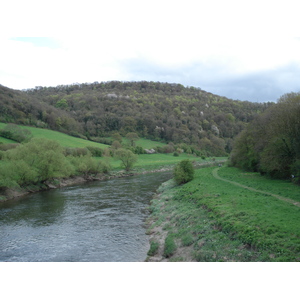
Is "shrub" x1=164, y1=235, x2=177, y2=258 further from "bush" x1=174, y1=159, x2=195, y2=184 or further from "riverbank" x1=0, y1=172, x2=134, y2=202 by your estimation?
"riverbank" x1=0, y1=172, x2=134, y2=202

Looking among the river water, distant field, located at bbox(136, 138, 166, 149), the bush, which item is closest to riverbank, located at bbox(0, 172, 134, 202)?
the river water

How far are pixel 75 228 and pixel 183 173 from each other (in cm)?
2125

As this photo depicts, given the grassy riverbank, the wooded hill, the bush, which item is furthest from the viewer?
the wooded hill

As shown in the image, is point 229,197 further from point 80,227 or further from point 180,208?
point 80,227

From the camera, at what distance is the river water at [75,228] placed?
54.4 ft

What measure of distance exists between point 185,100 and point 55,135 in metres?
124

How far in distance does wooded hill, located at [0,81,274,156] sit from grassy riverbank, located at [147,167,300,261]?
280ft

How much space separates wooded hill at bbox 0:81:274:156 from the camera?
10640cm

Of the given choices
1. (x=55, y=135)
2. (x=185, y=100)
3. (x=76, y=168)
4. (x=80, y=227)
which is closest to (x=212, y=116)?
(x=185, y=100)

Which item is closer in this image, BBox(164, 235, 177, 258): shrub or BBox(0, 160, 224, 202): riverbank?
BBox(164, 235, 177, 258): shrub

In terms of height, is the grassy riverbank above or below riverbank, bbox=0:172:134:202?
above

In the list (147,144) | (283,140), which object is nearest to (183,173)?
(283,140)

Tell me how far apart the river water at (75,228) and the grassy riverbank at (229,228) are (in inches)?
73.5

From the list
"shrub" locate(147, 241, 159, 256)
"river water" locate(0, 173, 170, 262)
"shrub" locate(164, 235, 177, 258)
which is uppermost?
"shrub" locate(164, 235, 177, 258)
